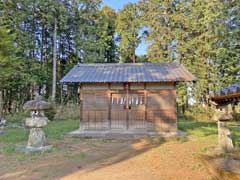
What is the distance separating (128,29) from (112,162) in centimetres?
2161

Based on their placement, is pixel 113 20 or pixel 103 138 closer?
pixel 103 138

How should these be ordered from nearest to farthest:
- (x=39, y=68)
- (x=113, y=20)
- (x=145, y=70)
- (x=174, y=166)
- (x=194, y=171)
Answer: (x=194, y=171)
(x=174, y=166)
(x=145, y=70)
(x=39, y=68)
(x=113, y=20)

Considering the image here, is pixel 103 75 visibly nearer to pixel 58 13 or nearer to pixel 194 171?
pixel 194 171

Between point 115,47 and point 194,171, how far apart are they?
24.1 meters

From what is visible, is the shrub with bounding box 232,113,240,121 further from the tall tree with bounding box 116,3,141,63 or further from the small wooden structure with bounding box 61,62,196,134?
the tall tree with bounding box 116,3,141,63

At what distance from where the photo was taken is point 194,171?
229 inches

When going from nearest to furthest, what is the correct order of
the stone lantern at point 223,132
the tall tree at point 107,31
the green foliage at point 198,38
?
1. the stone lantern at point 223,132
2. the green foliage at point 198,38
3. the tall tree at point 107,31

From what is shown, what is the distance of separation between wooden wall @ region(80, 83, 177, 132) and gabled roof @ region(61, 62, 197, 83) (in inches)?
16.6

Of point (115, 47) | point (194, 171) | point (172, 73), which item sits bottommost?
point (194, 171)

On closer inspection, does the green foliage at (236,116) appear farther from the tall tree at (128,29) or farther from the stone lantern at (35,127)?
the stone lantern at (35,127)

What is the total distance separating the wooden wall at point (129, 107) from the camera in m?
12.7

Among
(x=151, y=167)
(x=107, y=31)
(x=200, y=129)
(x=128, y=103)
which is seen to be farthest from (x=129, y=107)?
(x=107, y=31)

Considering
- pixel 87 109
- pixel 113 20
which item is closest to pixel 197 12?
pixel 113 20

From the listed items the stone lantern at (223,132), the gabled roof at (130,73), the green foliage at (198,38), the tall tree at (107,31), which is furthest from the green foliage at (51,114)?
the stone lantern at (223,132)
